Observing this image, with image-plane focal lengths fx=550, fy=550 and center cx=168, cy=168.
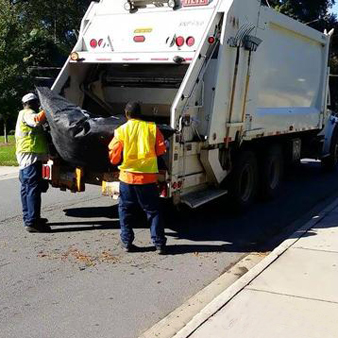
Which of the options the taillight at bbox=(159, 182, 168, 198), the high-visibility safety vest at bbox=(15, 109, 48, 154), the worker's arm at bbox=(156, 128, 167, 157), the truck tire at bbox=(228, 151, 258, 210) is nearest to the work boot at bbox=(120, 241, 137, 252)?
the taillight at bbox=(159, 182, 168, 198)

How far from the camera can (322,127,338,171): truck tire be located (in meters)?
12.8

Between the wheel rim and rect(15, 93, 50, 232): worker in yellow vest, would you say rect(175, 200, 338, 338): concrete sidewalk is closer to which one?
the wheel rim

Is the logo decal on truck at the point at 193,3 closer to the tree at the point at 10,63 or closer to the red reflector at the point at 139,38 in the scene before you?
the red reflector at the point at 139,38

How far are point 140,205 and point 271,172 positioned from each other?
3.90 meters

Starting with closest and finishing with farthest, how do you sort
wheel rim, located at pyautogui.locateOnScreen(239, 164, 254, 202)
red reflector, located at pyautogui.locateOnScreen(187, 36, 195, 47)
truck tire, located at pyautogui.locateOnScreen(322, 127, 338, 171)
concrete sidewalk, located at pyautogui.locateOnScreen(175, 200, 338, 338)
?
concrete sidewalk, located at pyautogui.locateOnScreen(175, 200, 338, 338), red reflector, located at pyautogui.locateOnScreen(187, 36, 195, 47), wheel rim, located at pyautogui.locateOnScreen(239, 164, 254, 202), truck tire, located at pyautogui.locateOnScreen(322, 127, 338, 171)

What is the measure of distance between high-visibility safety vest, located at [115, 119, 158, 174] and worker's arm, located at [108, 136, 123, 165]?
43 mm

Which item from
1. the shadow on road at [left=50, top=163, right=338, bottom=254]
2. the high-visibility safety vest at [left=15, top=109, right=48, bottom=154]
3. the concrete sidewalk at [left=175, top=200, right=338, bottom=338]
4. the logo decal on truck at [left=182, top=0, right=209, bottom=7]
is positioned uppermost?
the logo decal on truck at [left=182, top=0, right=209, bottom=7]

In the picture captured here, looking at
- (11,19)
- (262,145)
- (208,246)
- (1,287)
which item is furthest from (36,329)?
(11,19)

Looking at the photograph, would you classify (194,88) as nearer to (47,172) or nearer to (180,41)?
(180,41)

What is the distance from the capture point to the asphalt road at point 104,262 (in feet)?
14.1

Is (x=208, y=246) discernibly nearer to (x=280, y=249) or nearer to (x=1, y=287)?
(x=280, y=249)

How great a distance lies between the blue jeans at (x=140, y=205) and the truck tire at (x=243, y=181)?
6.86ft

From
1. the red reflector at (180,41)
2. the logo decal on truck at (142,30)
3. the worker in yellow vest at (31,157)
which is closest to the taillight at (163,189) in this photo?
the worker in yellow vest at (31,157)

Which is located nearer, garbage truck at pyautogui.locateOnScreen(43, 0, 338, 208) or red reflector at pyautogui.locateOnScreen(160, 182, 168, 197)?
red reflector at pyautogui.locateOnScreen(160, 182, 168, 197)
